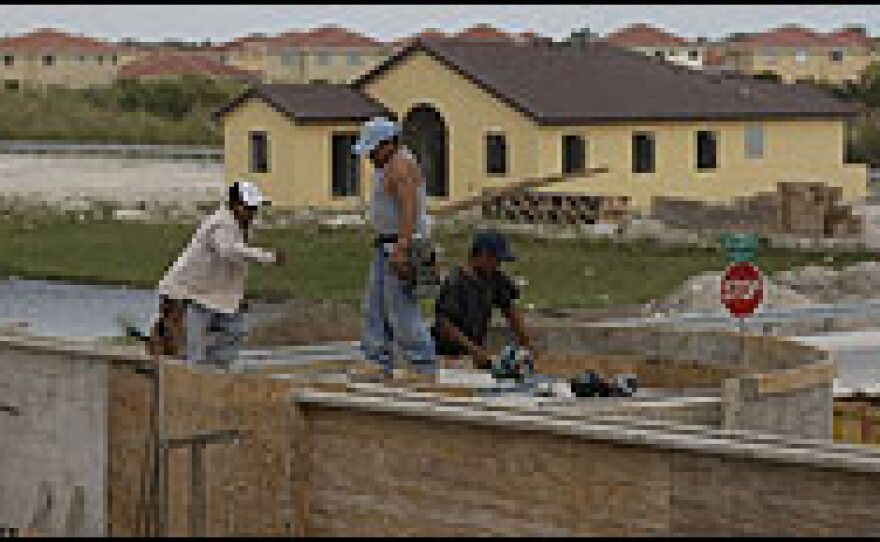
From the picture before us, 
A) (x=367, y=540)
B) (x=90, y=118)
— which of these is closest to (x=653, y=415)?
(x=367, y=540)

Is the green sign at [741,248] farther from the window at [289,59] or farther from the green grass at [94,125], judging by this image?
the window at [289,59]

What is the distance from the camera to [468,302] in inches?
608

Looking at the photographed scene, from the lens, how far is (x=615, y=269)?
34750 millimetres

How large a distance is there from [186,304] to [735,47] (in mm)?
115580

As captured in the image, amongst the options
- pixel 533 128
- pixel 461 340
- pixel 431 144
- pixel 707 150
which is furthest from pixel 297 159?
pixel 461 340

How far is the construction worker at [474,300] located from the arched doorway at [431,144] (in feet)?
98.2

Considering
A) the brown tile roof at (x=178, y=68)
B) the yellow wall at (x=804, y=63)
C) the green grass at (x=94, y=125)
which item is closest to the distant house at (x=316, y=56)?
the brown tile roof at (x=178, y=68)

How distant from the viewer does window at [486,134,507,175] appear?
147 ft

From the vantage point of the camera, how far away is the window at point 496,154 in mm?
44719

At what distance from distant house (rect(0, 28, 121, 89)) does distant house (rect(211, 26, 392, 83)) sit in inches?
331

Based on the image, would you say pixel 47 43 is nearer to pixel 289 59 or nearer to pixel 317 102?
pixel 289 59

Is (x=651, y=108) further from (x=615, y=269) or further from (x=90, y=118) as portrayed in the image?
(x=90, y=118)

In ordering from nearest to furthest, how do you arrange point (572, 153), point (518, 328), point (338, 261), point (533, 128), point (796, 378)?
point (796, 378), point (518, 328), point (338, 261), point (533, 128), point (572, 153)

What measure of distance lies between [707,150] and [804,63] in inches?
3110
